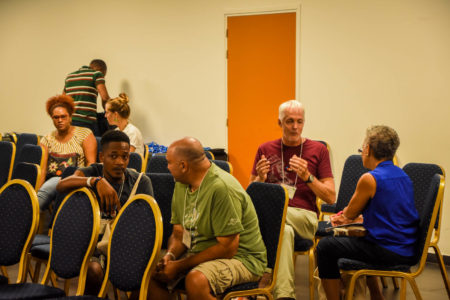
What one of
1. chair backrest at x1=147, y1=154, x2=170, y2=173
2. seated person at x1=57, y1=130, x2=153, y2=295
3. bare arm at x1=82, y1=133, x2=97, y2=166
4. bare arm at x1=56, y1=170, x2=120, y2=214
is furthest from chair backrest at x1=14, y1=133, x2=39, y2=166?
bare arm at x1=56, y1=170, x2=120, y2=214

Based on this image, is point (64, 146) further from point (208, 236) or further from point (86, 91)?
point (208, 236)

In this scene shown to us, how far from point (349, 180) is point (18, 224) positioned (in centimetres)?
254

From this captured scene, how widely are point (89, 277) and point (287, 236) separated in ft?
3.75

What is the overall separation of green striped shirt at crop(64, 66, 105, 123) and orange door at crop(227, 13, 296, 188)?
5.36 ft

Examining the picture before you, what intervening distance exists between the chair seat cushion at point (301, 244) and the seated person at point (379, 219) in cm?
30

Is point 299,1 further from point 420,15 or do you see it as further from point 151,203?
point 151,203

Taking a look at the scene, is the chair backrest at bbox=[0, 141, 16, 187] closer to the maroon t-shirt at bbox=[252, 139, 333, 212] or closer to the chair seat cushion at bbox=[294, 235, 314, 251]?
the maroon t-shirt at bbox=[252, 139, 333, 212]

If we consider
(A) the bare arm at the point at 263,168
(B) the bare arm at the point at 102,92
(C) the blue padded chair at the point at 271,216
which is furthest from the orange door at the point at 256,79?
(C) the blue padded chair at the point at 271,216

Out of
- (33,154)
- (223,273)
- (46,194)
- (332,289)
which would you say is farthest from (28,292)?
(33,154)

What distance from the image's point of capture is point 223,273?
238cm

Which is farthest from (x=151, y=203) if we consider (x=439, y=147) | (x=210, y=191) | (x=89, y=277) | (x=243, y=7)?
(x=243, y=7)

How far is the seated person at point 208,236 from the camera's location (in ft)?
7.81

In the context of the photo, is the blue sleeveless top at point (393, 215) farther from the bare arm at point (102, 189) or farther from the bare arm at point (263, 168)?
the bare arm at point (102, 189)

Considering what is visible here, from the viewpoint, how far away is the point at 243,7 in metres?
5.67
